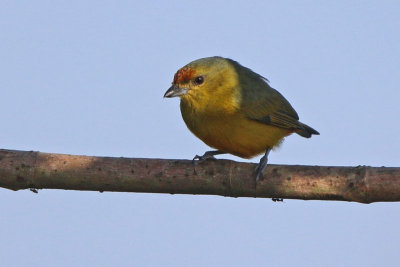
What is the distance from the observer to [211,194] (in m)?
5.01

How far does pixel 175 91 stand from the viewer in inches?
239

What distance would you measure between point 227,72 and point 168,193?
198cm

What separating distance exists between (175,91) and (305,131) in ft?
5.64

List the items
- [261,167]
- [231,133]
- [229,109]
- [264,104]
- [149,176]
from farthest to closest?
[264,104] → [229,109] → [231,133] → [261,167] → [149,176]

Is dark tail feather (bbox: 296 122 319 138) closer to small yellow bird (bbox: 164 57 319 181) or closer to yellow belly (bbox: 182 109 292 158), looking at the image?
small yellow bird (bbox: 164 57 319 181)

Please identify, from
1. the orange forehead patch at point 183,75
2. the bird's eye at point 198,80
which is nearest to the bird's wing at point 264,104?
the bird's eye at point 198,80

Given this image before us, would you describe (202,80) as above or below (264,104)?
above

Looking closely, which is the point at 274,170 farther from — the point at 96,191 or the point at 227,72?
the point at 227,72

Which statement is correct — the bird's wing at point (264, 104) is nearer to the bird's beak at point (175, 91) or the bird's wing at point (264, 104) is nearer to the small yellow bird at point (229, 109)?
the small yellow bird at point (229, 109)

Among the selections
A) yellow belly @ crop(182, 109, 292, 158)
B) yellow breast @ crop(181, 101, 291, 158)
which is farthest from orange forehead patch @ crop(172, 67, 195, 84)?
yellow belly @ crop(182, 109, 292, 158)

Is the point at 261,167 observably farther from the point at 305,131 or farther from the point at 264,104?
the point at 305,131

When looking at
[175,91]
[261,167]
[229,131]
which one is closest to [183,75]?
[175,91]

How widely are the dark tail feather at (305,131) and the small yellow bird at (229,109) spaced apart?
87 millimetres

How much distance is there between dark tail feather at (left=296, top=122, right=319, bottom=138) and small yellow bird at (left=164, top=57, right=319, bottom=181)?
0.29 ft
